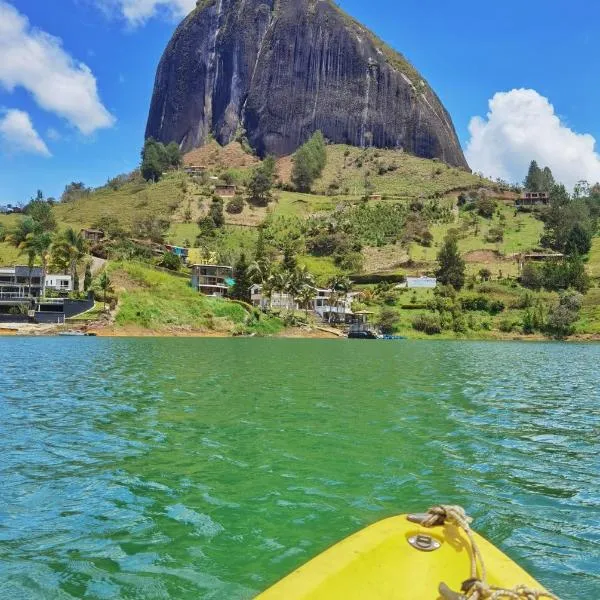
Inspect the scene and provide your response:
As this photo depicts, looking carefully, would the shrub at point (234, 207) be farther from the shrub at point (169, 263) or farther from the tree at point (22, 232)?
the tree at point (22, 232)

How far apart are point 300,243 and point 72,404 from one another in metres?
124

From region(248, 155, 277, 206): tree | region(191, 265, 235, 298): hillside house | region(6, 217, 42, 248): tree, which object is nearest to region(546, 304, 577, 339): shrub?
region(191, 265, 235, 298): hillside house

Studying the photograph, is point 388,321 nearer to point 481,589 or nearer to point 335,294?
point 335,294

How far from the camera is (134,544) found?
8.21 m

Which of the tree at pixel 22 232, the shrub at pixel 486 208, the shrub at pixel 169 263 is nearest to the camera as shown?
the tree at pixel 22 232

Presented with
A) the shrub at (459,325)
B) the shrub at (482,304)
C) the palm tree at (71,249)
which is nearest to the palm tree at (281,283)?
the shrub at (459,325)

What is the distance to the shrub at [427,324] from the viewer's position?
98.6m

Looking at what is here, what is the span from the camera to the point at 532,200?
6880 inches

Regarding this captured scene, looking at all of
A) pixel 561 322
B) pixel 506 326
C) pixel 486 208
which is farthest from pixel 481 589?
pixel 486 208

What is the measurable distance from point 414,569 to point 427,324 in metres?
96.4

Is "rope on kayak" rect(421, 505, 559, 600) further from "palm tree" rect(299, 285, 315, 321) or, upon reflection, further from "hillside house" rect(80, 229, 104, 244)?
"hillside house" rect(80, 229, 104, 244)

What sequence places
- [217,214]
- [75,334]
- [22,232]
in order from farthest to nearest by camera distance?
[217,214]
[22,232]
[75,334]

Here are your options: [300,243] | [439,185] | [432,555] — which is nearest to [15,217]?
[300,243]

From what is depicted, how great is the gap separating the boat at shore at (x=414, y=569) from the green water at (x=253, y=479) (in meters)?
2.01
